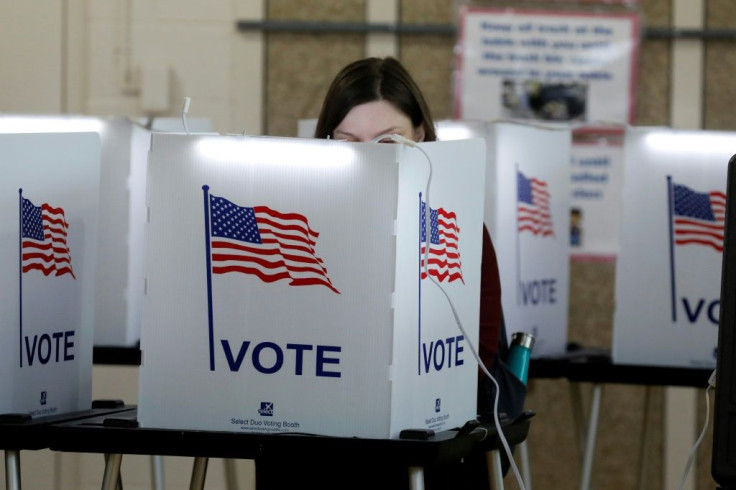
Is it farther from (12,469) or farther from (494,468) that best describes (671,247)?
(12,469)

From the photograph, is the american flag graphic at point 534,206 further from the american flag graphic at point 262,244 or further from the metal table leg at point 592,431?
the american flag graphic at point 262,244

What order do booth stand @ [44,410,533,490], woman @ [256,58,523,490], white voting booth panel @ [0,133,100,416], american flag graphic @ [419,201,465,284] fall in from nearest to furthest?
1. booth stand @ [44,410,533,490]
2. american flag graphic @ [419,201,465,284]
3. white voting booth panel @ [0,133,100,416]
4. woman @ [256,58,523,490]

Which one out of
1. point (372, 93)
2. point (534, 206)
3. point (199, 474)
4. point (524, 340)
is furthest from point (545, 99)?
point (199, 474)

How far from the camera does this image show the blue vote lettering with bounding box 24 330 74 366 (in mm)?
1707

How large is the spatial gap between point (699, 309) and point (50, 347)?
56.5 inches

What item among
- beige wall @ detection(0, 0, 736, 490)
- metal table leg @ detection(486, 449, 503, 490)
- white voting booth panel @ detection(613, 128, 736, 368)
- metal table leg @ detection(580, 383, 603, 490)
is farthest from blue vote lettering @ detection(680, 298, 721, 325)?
beige wall @ detection(0, 0, 736, 490)

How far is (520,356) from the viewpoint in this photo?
6.59 ft

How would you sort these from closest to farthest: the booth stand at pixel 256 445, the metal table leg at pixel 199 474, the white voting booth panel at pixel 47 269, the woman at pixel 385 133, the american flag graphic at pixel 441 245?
the booth stand at pixel 256 445 < the american flag graphic at pixel 441 245 < the white voting booth panel at pixel 47 269 < the woman at pixel 385 133 < the metal table leg at pixel 199 474

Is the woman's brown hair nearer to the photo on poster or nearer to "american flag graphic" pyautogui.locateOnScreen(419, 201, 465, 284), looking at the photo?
"american flag graphic" pyautogui.locateOnScreen(419, 201, 465, 284)

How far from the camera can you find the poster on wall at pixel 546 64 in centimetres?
380

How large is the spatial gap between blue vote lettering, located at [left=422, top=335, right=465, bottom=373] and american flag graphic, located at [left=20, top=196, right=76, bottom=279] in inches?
22.0

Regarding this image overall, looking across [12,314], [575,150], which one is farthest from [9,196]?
[575,150]

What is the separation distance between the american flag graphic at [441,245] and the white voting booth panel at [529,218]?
94 centimetres

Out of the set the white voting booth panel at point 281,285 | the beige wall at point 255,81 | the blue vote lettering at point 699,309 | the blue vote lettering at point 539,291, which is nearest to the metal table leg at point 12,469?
the white voting booth panel at point 281,285
